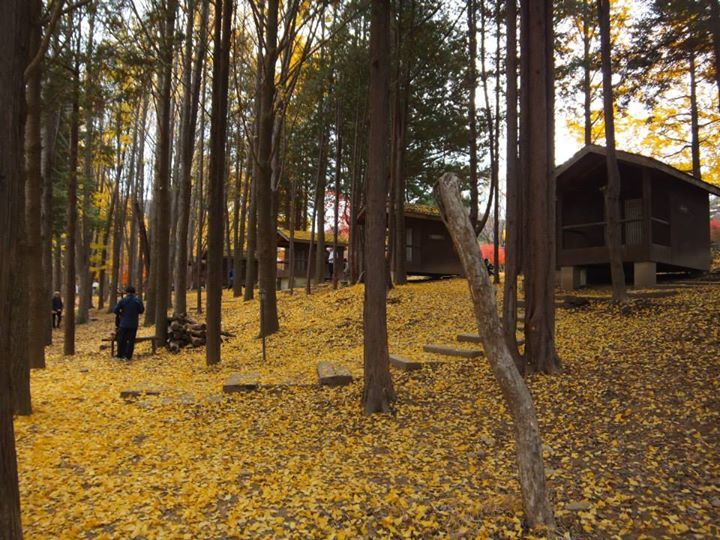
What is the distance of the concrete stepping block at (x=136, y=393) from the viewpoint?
7.39 m

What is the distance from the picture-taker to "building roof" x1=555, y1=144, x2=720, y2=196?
12.9 metres

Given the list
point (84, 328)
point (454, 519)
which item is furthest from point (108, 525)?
point (84, 328)

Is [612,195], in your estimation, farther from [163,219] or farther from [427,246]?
[427,246]

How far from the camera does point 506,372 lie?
3455 millimetres

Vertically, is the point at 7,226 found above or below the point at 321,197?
below

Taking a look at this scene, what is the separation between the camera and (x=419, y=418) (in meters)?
6.02

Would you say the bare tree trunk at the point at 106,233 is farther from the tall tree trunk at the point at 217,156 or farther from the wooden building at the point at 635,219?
the wooden building at the point at 635,219

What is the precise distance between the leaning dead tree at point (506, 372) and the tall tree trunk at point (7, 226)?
8.67 ft

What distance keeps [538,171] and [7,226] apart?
682 cm

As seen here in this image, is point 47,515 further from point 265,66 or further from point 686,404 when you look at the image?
point 265,66

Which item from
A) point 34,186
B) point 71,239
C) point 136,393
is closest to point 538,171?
point 136,393

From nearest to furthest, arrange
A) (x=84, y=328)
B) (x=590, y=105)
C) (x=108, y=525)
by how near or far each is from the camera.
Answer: (x=108, y=525), (x=590, y=105), (x=84, y=328)

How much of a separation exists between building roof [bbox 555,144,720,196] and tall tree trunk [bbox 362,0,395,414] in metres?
8.68

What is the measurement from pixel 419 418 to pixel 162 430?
3.07 meters
